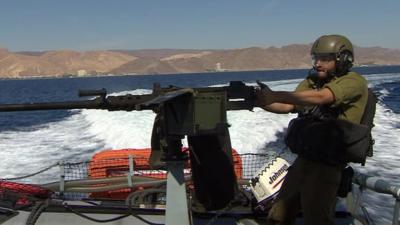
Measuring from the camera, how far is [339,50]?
3537mm

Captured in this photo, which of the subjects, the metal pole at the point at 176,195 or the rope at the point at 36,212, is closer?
the metal pole at the point at 176,195

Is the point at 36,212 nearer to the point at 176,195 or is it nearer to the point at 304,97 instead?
the point at 176,195

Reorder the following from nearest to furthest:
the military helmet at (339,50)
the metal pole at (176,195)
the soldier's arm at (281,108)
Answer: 1. the metal pole at (176,195)
2. the military helmet at (339,50)
3. the soldier's arm at (281,108)

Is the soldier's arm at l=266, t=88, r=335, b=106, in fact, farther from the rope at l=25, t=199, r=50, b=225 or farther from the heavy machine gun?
the rope at l=25, t=199, r=50, b=225

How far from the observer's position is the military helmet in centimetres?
354

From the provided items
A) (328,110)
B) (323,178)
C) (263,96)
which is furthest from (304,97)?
(323,178)

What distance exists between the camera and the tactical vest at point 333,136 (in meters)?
3.43

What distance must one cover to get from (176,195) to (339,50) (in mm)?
1399

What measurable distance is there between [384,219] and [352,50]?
430cm

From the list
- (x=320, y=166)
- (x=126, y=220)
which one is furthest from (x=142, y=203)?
(x=320, y=166)

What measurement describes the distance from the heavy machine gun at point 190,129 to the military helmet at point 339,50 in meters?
0.69

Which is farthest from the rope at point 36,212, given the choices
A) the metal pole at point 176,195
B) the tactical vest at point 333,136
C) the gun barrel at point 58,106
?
the tactical vest at point 333,136

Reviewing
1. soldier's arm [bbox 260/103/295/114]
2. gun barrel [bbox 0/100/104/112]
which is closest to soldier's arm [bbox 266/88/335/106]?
soldier's arm [bbox 260/103/295/114]

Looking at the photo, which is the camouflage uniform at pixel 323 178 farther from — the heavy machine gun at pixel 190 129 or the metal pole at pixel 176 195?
the metal pole at pixel 176 195
